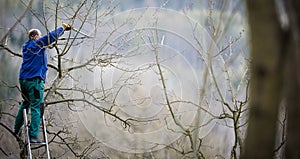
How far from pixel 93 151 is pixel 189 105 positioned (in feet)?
4.42

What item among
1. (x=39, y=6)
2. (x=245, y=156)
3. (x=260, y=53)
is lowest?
(x=245, y=156)

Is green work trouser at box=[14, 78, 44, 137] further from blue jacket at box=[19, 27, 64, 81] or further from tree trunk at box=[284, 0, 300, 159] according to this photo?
tree trunk at box=[284, 0, 300, 159]

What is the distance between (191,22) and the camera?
6.29 meters

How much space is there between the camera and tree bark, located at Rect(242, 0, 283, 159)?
1261 mm

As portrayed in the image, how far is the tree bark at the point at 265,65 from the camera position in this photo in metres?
1.26

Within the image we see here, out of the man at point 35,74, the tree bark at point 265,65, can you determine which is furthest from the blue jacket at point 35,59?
the tree bark at point 265,65

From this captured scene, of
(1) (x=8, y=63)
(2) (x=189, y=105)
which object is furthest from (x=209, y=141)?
(1) (x=8, y=63)

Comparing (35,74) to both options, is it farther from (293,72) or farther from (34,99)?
(293,72)

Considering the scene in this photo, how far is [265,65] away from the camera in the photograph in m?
1.27

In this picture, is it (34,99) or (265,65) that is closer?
(265,65)

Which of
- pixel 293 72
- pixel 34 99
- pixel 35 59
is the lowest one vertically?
pixel 293 72

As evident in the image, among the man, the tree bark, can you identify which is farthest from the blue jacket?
the tree bark

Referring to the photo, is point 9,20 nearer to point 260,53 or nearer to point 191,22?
point 191,22

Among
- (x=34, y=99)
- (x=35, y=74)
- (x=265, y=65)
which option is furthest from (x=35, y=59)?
(x=265, y=65)
